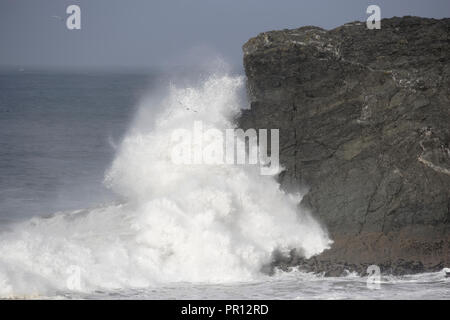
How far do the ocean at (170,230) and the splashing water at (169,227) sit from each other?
25 millimetres

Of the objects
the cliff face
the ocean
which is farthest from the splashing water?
the cliff face

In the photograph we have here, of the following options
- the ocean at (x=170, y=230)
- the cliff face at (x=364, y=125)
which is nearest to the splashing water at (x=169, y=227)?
the ocean at (x=170, y=230)

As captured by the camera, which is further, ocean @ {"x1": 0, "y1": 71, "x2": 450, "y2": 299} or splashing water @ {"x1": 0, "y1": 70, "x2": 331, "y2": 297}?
splashing water @ {"x1": 0, "y1": 70, "x2": 331, "y2": 297}

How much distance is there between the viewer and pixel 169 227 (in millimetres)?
16375

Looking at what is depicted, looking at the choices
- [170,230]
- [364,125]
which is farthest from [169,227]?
[364,125]

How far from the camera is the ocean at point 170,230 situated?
14406mm

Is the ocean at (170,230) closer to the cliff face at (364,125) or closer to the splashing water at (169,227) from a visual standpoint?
the splashing water at (169,227)

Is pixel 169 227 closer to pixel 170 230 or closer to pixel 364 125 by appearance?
pixel 170 230

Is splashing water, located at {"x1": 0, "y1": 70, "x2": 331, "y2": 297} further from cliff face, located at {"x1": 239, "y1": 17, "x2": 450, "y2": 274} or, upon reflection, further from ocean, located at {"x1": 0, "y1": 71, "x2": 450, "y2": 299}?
cliff face, located at {"x1": 239, "y1": 17, "x2": 450, "y2": 274}

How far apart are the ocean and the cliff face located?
0.79 meters

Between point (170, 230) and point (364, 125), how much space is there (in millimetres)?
5170

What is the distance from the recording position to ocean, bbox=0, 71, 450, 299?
14.4m

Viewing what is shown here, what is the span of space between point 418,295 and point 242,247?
13.5 ft
